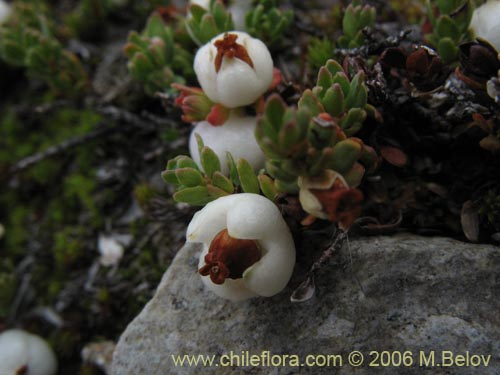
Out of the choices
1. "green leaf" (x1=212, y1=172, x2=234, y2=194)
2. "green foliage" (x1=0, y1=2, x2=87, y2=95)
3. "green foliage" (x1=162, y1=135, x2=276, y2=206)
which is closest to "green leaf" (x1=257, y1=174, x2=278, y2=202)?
"green foliage" (x1=162, y1=135, x2=276, y2=206)

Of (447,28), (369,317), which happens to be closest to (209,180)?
(369,317)

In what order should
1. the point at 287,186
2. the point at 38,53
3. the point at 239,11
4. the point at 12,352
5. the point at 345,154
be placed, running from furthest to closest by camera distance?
the point at 38,53, the point at 239,11, the point at 12,352, the point at 287,186, the point at 345,154

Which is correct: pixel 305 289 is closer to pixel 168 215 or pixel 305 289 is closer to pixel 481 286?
pixel 481 286

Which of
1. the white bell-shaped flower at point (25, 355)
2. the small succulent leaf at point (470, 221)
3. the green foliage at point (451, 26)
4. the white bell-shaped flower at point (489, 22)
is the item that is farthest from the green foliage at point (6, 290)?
the white bell-shaped flower at point (489, 22)

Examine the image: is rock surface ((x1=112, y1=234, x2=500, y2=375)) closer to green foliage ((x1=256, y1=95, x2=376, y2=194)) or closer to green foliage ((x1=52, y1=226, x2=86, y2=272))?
green foliage ((x1=256, y1=95, x2=376, y2=194))

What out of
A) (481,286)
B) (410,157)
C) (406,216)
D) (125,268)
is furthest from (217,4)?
(481,286)

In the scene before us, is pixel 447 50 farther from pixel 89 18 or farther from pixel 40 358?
pixel 89 18

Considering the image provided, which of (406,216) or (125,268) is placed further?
(125,268)
